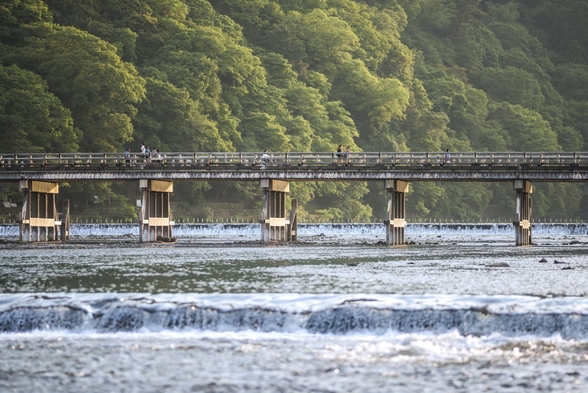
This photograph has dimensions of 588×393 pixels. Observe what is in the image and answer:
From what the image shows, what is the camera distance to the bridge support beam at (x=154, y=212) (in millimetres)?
77062

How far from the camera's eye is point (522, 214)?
242ft

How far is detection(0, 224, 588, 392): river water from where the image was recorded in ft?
82.6

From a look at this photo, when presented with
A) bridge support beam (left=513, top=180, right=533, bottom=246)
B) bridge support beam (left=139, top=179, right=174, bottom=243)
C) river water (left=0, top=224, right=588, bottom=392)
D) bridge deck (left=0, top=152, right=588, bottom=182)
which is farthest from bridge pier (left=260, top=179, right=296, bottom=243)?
river water (left=0, top=224, right=588, bottom=392)

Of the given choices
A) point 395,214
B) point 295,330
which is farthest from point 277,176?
point 295,330

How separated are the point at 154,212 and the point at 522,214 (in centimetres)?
2425

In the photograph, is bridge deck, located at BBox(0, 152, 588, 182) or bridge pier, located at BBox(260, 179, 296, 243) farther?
bridge pier, located at BBox(260, 179, 296, 243)

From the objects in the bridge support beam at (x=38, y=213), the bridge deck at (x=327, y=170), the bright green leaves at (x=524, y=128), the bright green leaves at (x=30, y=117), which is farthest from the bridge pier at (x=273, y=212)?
the bright green leaves at (x=524, y=128)

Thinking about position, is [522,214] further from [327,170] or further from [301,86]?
[301,86]

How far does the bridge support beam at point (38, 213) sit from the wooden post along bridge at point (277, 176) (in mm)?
66

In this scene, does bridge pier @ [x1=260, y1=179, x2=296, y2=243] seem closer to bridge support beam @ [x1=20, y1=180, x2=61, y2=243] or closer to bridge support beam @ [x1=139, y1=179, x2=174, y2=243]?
bridge support beam @ [x1=139, y1=179, x2=174, y2=243]

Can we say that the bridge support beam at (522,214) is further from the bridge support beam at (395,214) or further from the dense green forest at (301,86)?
the dense green forest at (301,86)

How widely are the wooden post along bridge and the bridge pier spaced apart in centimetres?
7

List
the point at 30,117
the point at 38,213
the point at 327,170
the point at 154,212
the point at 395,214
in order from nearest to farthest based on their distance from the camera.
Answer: the point at 327,170, the point at 395,214, the point at 154,212, the point at 38,213, the point at 30,117

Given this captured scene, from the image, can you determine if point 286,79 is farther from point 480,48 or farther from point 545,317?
point 545,317
